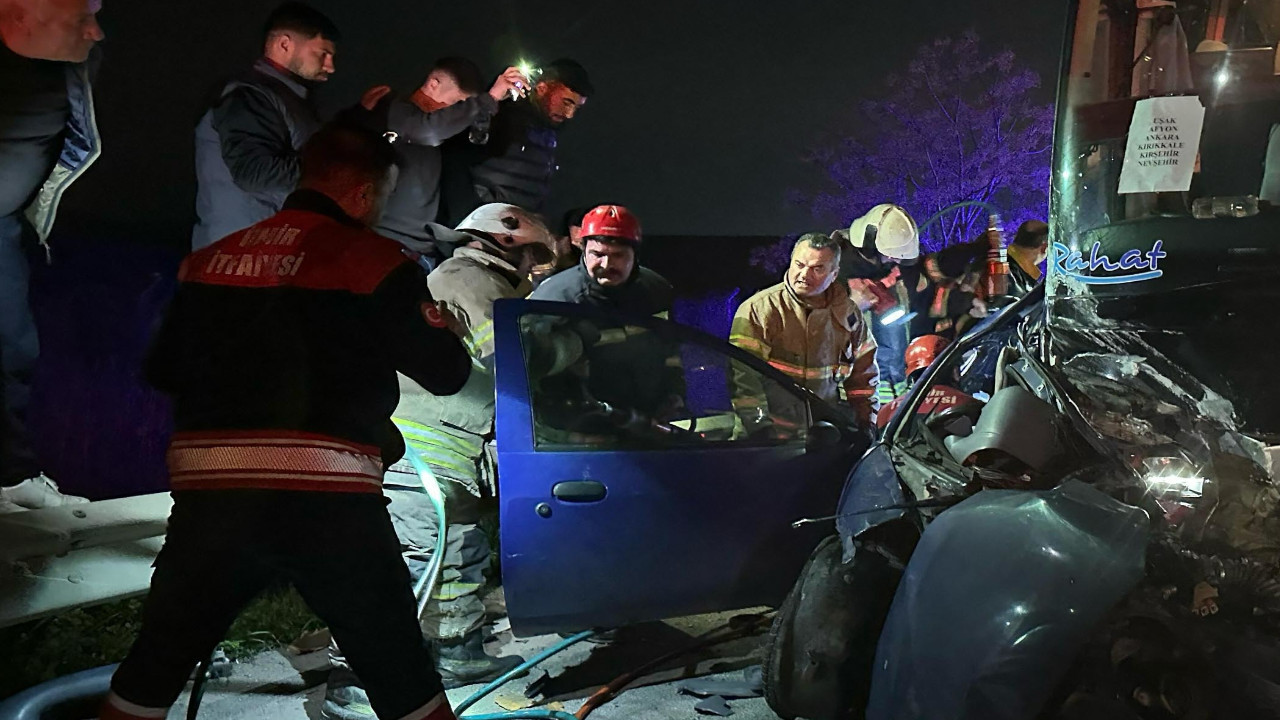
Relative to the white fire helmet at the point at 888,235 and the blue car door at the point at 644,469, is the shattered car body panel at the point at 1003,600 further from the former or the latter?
the white fire helmet at the point at 888,235

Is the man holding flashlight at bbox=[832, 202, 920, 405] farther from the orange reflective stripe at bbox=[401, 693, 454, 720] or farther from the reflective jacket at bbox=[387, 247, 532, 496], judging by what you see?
the orange reflective stripe at bbox=[401, 693, 454, 720]

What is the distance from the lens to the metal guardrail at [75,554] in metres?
3.17

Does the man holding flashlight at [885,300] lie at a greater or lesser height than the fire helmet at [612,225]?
lesser

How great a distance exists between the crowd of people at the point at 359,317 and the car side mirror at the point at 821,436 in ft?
0.64

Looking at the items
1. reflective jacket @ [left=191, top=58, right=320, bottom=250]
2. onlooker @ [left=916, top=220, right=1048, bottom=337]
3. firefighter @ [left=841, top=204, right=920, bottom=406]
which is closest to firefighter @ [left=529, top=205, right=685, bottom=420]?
reflective jacket @ [left=191, top=58, right=320, bottom=250]

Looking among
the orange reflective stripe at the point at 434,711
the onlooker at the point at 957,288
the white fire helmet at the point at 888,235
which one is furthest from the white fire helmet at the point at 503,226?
the white fire helmet at the point at 888,235

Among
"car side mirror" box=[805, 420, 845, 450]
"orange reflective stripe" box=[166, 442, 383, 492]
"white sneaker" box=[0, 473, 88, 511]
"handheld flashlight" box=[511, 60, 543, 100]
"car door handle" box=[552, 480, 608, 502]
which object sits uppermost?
"handheld flashlight" box=[511, 60, 543, 100]

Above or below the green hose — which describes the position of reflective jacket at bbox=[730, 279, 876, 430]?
above

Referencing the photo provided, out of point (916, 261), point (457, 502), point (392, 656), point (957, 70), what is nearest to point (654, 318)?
point (457, 502)

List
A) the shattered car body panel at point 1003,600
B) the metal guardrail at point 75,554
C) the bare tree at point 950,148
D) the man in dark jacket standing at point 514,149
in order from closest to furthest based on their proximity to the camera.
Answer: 1. the shattered car body panel at point 1003,600
2. the metal guardrail at point 75,554
3. the man in dark jacket standing at point 514,149
4. the bare tree at point 950,148

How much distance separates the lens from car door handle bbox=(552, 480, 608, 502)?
327 cm

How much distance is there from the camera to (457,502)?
11.0ft

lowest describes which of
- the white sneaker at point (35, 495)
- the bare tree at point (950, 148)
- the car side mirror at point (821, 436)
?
Answer: the white sneaker at point (35, 495)

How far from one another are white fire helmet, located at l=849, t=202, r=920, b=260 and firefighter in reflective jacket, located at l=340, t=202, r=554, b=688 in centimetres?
403
